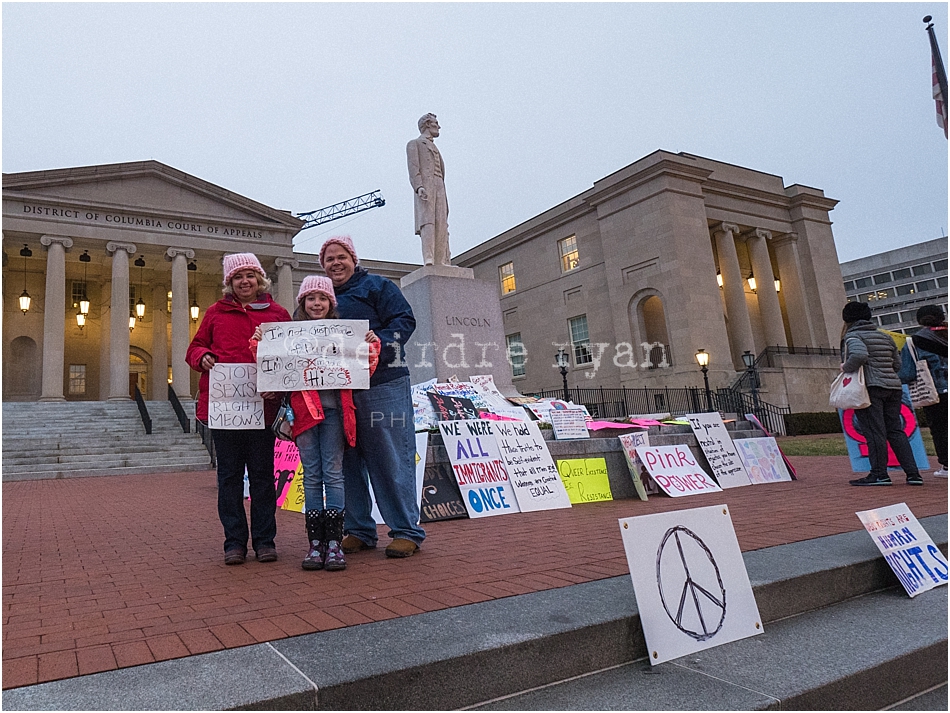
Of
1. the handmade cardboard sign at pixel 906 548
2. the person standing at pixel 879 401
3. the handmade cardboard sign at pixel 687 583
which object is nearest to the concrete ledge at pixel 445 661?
the handmade cardboard sign at pixel 687 583

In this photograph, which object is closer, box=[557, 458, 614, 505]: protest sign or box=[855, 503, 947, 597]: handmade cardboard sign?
box=[855, 503, 947, 597]: handmade cardboard sign

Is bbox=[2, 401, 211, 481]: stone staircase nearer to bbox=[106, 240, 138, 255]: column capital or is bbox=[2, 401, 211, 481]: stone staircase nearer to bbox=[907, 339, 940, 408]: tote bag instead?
bbox=[106, 240, 138, 255]: column capital

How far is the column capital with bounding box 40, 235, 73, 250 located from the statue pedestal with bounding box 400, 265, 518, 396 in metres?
22.8

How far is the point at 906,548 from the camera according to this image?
11.2 ft

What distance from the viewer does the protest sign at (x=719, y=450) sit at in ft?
26.3

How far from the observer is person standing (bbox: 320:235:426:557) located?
14.0 feet

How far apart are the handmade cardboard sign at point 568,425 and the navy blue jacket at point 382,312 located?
11.3 ft

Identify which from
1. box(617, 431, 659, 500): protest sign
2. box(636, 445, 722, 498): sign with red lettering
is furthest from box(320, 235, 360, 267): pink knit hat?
box(636, 445, 722, 498): sign with red lettering

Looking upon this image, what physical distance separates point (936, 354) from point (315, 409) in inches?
298

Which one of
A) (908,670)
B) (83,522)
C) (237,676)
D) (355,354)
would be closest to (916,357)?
(908,670)

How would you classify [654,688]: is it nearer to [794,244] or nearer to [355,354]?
[355,354]

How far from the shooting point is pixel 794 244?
34.7m

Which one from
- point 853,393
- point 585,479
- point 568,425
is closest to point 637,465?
point 585,479

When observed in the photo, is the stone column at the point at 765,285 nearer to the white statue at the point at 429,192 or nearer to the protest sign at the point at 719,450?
the white statue at the point at 429,192
